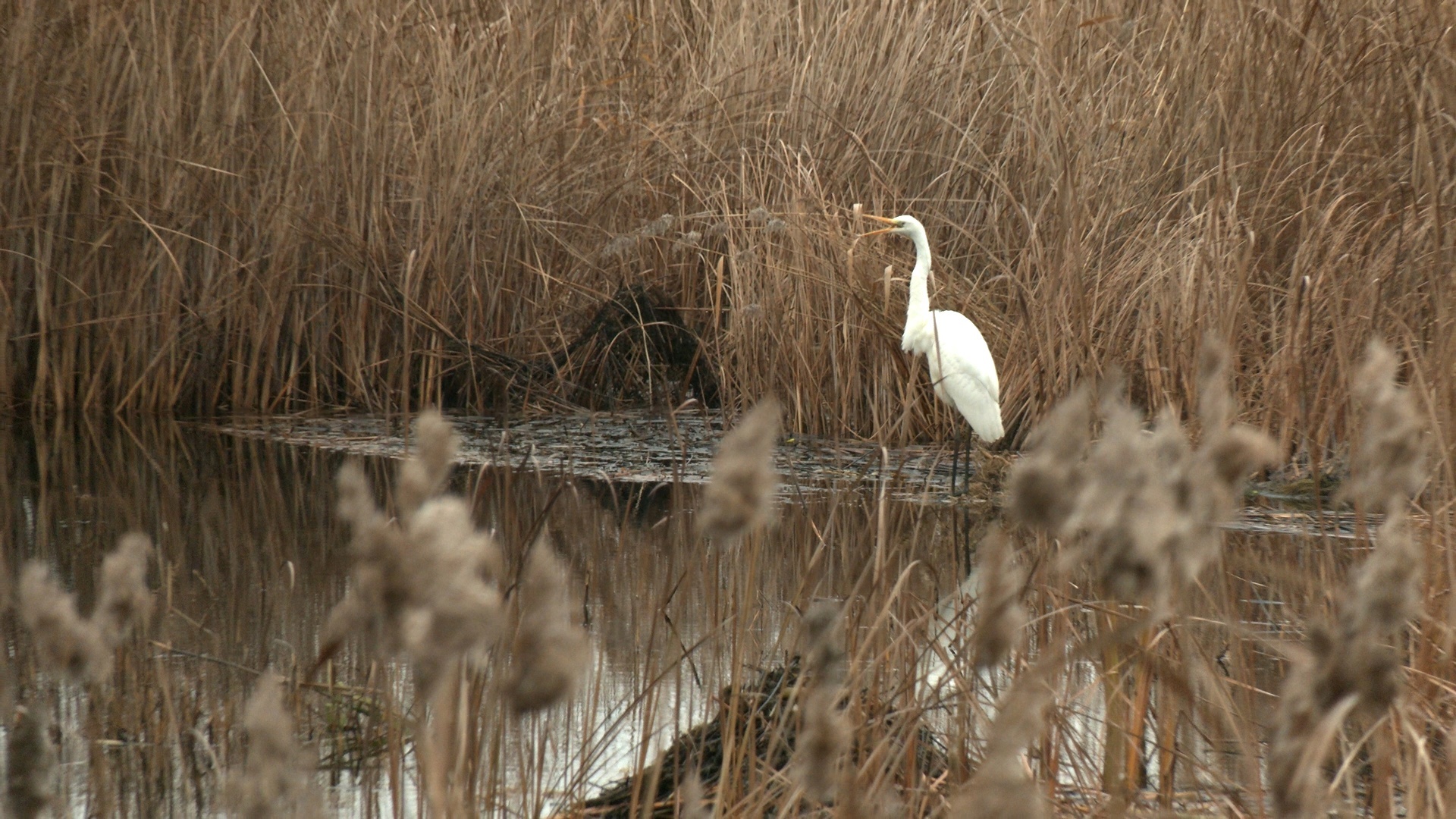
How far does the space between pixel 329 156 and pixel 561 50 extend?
109 centimetres

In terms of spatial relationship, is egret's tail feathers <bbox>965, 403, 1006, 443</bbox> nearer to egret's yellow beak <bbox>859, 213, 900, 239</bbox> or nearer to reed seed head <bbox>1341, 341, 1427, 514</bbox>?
egret's yellow beak <bbox>859, 213, 900, 239</bbox>

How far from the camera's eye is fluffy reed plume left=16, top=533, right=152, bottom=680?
955 millimetres

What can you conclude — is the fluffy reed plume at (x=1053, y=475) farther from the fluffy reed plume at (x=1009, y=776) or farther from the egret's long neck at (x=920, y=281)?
the egret's long neck at (x=920, y=281)

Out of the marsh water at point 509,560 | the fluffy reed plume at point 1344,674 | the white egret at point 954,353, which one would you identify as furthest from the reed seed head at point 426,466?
the white egret at point 954,353

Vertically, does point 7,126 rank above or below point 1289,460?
above

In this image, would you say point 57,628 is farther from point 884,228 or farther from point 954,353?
point 884,228

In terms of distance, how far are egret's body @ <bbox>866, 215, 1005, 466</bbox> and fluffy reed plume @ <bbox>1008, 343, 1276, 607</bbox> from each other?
12.6ft

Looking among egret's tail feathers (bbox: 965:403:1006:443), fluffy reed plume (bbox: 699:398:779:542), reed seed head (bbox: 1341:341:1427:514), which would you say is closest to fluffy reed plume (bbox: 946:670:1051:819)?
fluffy reed plume (bbox: 699:398:779:542)

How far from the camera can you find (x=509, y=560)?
328cm

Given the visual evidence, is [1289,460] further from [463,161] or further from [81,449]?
[81,449]

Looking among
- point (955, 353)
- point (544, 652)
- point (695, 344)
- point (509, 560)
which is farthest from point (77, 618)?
point (695, 344)

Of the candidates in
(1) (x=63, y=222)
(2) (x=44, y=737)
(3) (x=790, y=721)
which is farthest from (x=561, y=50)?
(2) (x=44, y=737)

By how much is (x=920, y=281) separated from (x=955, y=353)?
0.36m

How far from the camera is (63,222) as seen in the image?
5418 millimetres
